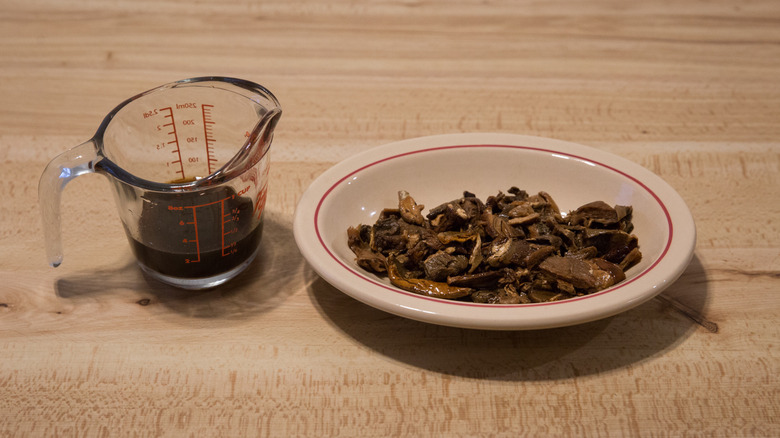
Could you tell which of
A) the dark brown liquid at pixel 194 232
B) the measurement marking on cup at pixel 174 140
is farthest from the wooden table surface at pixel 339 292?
the measurement marking on cup at pixel 174 140

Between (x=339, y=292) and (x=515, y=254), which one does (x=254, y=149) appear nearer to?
(x=339, y=292)

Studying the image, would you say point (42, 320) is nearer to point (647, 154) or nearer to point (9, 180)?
point (9, 180)

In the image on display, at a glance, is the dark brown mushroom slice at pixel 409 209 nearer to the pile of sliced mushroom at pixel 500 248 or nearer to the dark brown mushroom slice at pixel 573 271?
the pile of sliced mushroom at pixel 500 248

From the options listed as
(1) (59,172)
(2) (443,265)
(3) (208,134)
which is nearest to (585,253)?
(2) (443,265)

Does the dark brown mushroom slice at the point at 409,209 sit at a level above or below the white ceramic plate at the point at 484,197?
below

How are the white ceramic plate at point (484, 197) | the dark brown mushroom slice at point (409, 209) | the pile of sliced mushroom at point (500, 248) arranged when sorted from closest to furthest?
the white ceramic plate at point (484, 197) → the pile of sliced mushroom at point (500, 248) → the dark brown mushroom slice at point (409, 209)
